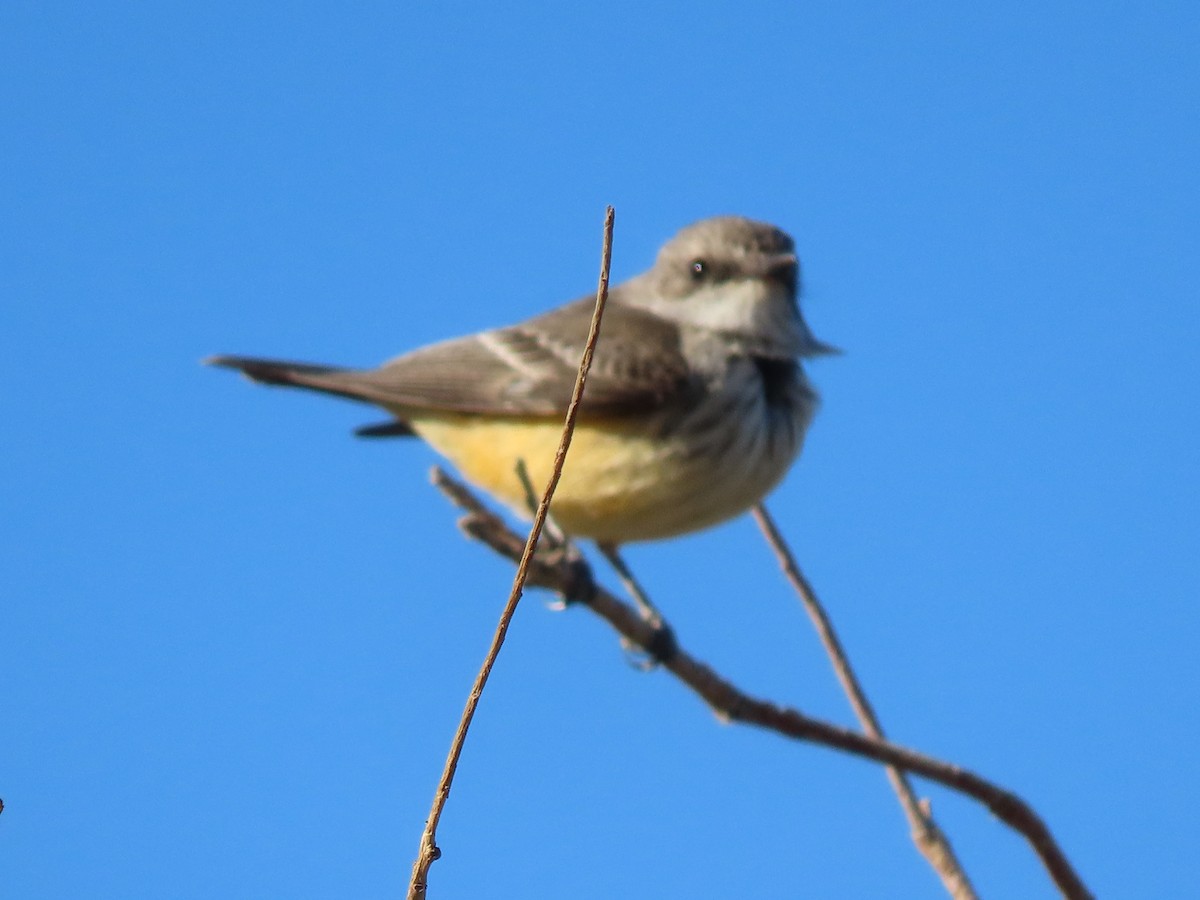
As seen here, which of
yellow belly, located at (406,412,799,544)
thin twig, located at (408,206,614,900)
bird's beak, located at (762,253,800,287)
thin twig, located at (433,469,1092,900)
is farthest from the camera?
bird's beak, located at (762,253,800,287)

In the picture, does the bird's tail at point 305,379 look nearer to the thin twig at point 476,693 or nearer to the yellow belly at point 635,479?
the yellow belly at point 635,479

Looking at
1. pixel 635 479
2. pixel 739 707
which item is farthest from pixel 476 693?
pixel 635 479

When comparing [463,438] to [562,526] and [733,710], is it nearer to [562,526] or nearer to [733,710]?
[562,526]

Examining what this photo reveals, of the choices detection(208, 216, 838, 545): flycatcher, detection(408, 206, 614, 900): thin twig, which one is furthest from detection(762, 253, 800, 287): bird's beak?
detection(408, 206, 614, 900): thin twig

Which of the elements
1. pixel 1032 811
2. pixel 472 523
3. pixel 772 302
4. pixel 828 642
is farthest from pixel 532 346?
pixel 1032 811

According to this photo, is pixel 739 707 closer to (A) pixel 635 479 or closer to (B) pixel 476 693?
(B) pixel 476 693

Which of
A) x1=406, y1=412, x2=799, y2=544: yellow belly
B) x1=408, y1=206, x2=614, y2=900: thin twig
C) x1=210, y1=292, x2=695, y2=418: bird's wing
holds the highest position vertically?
x1=210, y1=292, x2=695, y2=418: bird's wing

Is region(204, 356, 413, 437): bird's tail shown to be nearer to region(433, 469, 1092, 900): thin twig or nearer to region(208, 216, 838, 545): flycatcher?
region(208, 216, 838, 545): flycatcher

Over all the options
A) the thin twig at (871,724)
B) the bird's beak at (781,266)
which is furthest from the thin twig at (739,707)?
the bird's beak at (781,266)

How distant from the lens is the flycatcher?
6234 millimetres

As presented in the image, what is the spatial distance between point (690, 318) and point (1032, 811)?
445cm

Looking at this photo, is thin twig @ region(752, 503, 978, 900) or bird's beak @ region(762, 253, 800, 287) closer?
thin twig @ region(752, 503, 978, 900)

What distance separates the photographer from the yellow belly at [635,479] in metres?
6.18

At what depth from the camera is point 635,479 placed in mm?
6172
